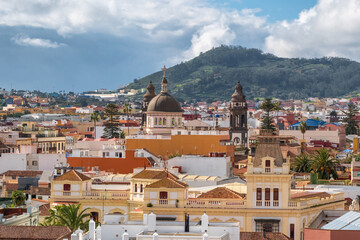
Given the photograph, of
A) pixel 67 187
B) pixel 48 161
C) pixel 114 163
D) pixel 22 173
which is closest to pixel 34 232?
pixel 67 187

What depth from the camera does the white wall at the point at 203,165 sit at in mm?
67250

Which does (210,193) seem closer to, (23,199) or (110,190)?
(110,190)

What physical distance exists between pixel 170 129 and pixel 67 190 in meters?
32.8

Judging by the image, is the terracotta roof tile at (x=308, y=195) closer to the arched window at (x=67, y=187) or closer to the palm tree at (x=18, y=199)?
the arched window at (x=67, y=187)

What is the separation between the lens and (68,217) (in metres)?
45.3

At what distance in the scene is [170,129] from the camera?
82688 mm

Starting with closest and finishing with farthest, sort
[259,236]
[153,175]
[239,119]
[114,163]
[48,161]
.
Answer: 1. [259,236]
2. [153,175]
3. [114,163]
4. [48,161]
5. [239,119]

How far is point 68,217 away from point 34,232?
465 centimetres

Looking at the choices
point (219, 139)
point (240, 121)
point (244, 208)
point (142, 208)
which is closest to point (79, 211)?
point (142, 208)

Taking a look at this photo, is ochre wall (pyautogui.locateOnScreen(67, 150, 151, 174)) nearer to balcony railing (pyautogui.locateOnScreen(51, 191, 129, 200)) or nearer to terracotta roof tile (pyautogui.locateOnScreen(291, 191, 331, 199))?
balcony railing (pyautogui.locateOnScreen(51, 191, 129, 200))

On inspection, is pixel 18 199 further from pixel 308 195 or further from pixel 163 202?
pixel 308 195

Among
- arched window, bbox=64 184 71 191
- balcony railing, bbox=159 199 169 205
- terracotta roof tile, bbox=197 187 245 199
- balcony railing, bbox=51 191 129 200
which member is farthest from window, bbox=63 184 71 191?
terracotta roof tile, bbox=197 187 245 199

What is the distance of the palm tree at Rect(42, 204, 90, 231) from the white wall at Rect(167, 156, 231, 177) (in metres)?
21.1

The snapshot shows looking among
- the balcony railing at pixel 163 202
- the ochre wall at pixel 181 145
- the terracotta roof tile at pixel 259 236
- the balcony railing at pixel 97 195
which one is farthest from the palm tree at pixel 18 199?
the terracotta roof tile at pixel 259 236
